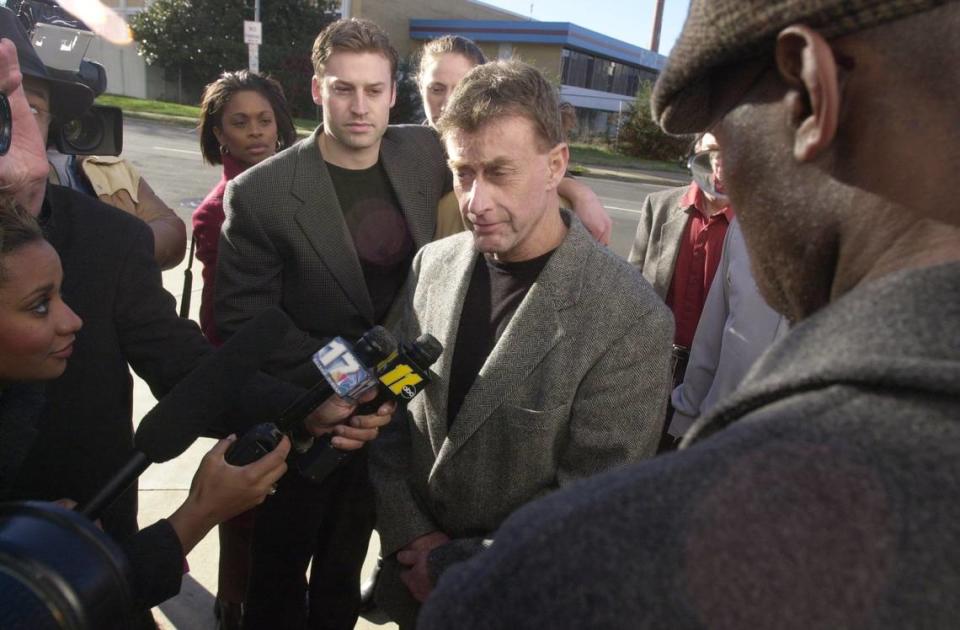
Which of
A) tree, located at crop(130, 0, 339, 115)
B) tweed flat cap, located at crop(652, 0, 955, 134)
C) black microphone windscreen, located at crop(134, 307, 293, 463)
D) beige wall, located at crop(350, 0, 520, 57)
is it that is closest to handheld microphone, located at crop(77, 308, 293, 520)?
black microphone windscreen, located at crop(134, 307, 293, 463)

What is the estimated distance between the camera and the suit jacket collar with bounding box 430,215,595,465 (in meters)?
1.82

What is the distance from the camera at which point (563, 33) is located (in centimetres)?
3056

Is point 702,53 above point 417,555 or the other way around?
above

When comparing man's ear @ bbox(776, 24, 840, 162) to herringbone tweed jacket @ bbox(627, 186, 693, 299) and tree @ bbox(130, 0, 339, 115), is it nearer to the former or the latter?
herringbone tweed jacket @ bbox(627, 186, 693, 299)

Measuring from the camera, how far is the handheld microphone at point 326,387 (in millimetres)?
1502

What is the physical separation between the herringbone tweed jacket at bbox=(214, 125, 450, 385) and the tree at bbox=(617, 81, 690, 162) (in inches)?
828

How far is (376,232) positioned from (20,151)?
3.99ft

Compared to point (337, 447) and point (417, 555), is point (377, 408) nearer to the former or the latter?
point (337, 447)

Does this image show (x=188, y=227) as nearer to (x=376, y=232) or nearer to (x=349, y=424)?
(x=376, y=232)

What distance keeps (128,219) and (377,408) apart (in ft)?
2.57

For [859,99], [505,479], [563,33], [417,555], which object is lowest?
[417,555]

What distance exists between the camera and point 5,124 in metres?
1.62

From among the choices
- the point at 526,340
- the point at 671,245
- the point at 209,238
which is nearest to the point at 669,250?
the point at 671,245

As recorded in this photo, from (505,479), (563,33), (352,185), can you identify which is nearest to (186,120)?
(563,33)
